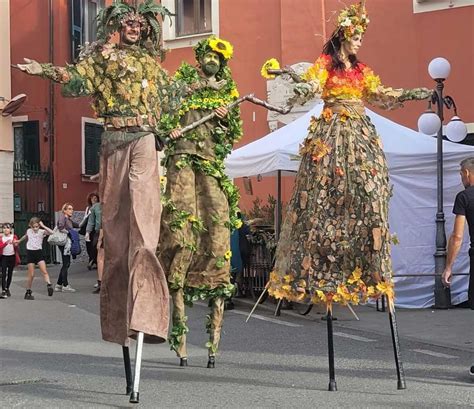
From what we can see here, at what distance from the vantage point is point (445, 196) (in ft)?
41.8

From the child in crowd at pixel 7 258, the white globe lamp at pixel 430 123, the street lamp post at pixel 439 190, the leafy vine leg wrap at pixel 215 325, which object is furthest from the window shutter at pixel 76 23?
the leafy vine leg wrap at pixel 215 325

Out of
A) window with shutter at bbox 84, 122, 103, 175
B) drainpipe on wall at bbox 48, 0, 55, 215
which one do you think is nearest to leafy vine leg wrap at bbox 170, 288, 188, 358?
drainpipe on wall at bbox 48, 0, 55, 215

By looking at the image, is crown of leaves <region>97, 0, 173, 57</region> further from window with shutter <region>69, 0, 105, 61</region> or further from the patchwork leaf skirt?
window with shutter <region>69, 0, 105, 61</region>

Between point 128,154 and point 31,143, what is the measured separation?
1872cm

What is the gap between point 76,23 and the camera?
2403cm

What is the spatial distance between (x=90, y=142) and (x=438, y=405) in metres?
19.6

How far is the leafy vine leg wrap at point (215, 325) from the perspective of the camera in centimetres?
718

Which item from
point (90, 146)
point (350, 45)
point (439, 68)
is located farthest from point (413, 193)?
point (90, 146)

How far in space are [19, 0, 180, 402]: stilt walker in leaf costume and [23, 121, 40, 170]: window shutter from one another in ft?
58.8

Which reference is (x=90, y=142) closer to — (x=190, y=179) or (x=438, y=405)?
(x=190, y=179)

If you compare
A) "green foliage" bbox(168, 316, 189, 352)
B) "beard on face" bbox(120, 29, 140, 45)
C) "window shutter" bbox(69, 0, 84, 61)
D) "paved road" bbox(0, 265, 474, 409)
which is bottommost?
"paved road" bbox(0, 265, 474, 409)

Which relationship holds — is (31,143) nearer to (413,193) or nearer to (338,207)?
(413,193)

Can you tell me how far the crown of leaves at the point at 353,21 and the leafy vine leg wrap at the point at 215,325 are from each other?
96.9 inches

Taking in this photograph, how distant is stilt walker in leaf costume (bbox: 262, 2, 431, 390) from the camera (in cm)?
603
